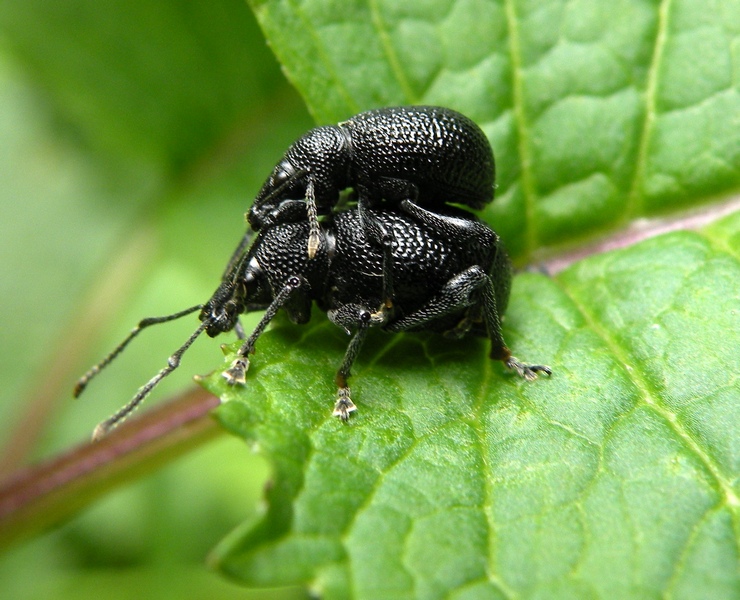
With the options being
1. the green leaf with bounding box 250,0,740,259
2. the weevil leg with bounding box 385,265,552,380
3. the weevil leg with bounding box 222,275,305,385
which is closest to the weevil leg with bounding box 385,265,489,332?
the weevil leg with bounding box 385,265,552,380

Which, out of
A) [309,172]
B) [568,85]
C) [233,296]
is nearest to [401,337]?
[233,296]

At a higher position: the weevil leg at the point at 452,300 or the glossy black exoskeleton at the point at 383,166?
the glossy black exoskeleton at the point at 383,166

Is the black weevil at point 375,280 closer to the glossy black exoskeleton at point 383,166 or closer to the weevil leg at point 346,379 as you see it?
the weevil leg at point 346,379

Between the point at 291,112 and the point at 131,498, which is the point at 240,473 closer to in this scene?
the point at 131,498

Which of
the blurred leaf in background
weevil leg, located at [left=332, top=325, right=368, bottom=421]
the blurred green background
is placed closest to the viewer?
the blurred leaf in background

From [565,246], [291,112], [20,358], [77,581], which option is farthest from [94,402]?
[565,246]

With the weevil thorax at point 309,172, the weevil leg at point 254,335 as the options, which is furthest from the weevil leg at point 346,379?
the weevil thorax at point 309,172

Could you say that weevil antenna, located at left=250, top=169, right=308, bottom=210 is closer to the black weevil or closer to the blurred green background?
the black weevil

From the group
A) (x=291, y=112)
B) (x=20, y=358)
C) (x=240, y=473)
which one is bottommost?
(x=240, y=473)
